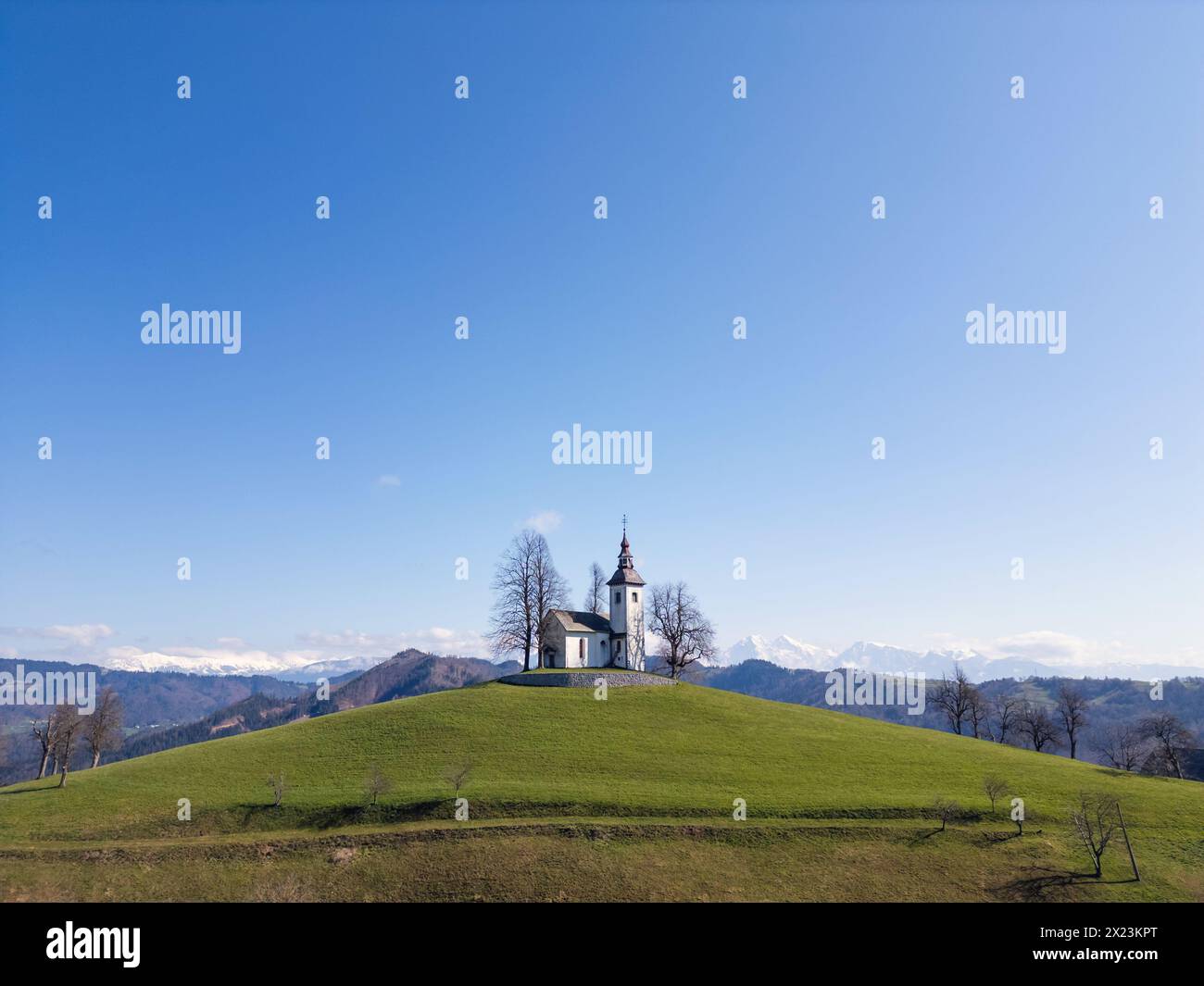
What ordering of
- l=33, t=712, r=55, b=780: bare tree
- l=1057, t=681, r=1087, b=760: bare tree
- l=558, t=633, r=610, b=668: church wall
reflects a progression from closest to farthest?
l=33, t=712, r=55, b=780: bare tree
l=558, t=633, r=610, b=668: church wall
l=1057, t=681, r=1087, b=760: bare tree

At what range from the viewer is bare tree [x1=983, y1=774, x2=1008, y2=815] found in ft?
164

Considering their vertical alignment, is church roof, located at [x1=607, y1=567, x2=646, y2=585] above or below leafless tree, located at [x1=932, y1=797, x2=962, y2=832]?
above

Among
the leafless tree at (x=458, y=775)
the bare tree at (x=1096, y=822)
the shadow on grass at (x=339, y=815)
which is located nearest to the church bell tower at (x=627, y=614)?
the leafless tree at (x=458, y=775)

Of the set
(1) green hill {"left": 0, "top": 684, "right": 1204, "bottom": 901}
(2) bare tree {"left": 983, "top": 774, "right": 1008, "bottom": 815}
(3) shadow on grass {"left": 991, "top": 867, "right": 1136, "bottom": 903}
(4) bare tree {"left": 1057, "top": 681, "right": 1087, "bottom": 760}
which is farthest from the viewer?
(4) bare tree {"left": 1057, "top": 681, "right": 1087, "bottom": 760}

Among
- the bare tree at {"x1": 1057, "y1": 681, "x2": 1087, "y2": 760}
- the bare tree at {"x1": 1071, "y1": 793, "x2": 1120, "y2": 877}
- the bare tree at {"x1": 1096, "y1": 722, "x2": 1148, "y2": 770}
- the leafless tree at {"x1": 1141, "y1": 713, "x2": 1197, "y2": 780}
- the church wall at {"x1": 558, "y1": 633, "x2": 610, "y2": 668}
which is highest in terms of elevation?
the church wall at {"x1": 558, "y1": 633, "x2": 610, "y2": 668}

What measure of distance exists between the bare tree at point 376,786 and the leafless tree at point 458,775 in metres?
4.20

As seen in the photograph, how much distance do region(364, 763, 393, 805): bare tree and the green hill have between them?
0.69 meters

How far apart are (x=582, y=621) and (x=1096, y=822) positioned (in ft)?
174

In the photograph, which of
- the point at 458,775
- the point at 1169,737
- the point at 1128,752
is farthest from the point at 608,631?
the point at 1128,752

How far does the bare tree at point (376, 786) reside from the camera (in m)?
50.0

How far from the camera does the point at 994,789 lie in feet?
166

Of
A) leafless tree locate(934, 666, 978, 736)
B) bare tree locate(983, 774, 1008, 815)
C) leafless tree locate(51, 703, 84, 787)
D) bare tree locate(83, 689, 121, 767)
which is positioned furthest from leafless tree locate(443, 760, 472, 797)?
leafless tree locate(934, 666, 978, 736)

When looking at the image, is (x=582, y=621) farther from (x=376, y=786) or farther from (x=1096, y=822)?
(x=1096, y=822)

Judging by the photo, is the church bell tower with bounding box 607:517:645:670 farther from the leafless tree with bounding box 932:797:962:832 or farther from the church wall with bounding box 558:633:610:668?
the leafless tree with bounding box 932:797:962:832
